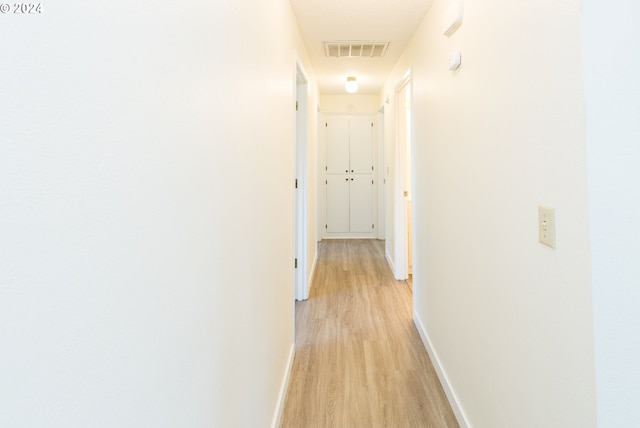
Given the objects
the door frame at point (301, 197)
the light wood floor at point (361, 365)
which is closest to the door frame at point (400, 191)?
the light wood floor at point (361, 365)

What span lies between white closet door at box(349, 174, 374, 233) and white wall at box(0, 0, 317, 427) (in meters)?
4.78

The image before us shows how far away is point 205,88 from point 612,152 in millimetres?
952

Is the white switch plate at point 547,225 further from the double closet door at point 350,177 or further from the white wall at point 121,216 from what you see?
the double closet door at point 350,177

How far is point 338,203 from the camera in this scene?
5754mm

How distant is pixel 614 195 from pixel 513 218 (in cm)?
39

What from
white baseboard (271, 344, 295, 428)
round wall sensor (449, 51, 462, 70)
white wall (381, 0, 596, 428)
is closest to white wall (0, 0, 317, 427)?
white baseboard (271, 344, 295, 428)

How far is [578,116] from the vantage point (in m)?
0.79

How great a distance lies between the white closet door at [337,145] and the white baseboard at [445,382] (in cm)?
360

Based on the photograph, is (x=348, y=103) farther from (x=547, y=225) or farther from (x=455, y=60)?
(x=547, y=225)

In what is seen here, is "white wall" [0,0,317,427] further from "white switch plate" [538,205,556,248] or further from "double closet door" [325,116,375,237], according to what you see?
"double closet door" [325,116,375,237]

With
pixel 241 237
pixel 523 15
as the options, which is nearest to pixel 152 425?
pixel 241 237

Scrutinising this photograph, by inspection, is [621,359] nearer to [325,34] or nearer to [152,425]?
[152,425]

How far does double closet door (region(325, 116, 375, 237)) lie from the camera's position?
564 cm
